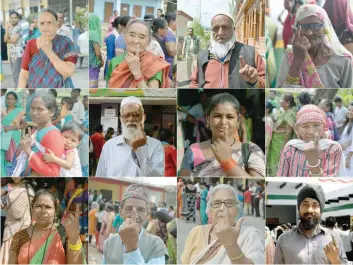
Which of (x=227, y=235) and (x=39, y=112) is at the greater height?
(x=39, y=112)

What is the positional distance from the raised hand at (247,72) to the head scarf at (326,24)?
0.33 metres

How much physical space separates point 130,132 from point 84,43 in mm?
568

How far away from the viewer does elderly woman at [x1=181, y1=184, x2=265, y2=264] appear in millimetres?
3730

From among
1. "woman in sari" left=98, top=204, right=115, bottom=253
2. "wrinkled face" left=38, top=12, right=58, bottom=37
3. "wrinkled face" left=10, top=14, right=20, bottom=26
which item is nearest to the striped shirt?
"woman in sari" left=98, top=204, right=115, bottom=253

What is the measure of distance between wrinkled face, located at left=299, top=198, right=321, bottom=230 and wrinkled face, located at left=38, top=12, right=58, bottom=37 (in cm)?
172

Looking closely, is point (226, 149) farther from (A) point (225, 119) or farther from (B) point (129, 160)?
(B) point (129, 160)

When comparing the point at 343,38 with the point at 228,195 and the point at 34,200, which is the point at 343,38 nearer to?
the point at 228,195

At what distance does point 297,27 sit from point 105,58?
3.59ft

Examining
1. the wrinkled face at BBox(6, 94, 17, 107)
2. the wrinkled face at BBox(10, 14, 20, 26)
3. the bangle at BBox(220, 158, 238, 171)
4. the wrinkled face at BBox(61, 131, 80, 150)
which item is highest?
the wrinkled face at BBox(10, 14, 20, 26)

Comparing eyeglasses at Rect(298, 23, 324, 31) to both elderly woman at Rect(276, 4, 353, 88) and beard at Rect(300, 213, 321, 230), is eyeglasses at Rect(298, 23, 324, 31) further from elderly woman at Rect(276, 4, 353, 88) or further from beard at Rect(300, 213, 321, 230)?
beard at Rect(300, 213, 321, 230)

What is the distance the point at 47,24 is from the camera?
378 centimetres

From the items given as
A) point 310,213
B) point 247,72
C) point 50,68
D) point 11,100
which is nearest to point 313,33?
point 247,72

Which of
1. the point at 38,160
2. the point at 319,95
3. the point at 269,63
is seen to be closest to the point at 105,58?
the point at 38,160

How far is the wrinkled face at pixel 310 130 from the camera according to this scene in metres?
3.71
